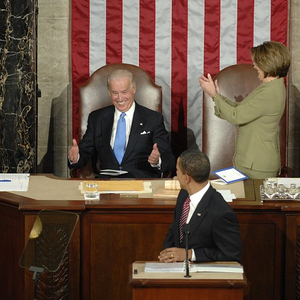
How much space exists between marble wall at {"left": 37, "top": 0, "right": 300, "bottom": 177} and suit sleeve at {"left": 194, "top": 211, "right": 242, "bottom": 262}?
3726 millimetres

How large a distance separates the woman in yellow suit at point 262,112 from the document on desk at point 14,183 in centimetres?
156

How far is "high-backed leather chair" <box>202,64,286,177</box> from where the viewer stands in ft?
21.9

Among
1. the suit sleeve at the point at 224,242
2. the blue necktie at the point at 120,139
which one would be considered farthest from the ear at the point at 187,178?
the blue necktie at the point at 120,139

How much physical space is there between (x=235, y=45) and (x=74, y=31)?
1544 mm

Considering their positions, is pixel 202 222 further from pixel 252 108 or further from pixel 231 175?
pixel 252 108

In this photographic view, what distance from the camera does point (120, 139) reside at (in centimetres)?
645

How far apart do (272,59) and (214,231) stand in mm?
2109

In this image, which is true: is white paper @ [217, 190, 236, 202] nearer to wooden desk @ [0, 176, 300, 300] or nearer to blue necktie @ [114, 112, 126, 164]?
wooden desk @ [0, 176, 300, 300]

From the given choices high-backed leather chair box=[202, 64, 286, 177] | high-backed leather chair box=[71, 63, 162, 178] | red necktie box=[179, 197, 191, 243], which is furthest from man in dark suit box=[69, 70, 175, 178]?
red necktie box=[179, 197, 191, 243]

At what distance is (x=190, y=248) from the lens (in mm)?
3855

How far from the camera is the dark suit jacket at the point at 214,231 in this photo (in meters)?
3.72

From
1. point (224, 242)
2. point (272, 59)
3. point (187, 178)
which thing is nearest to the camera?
point (224, 242)

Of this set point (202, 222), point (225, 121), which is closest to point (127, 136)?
point (225, 121)

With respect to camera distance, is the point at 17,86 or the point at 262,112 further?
the point at 17,86
